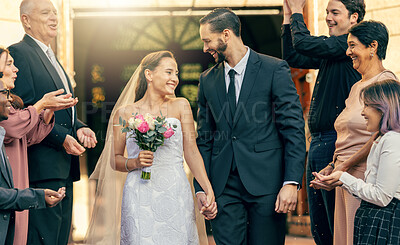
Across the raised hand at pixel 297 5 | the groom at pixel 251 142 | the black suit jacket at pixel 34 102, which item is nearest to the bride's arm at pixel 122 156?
the black suit jacket at pixel 34 102

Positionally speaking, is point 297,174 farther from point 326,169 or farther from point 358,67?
point 358,67

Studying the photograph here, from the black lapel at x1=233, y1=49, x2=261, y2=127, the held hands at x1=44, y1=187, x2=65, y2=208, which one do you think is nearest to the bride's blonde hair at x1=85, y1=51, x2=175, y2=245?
the black lapel at x1=233, y1=49, x2=261, y2=127

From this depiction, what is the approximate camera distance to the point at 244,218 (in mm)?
3791

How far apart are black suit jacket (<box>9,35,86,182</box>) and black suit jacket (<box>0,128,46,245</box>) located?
84 cm

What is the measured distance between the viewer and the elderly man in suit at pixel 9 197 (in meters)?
3.11

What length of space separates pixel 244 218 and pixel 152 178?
85 centimetres

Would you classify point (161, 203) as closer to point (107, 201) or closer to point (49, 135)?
point (107, 201)

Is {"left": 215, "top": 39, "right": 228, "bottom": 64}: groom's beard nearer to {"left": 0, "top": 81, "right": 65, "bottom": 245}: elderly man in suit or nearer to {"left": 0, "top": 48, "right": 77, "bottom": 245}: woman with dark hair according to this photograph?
{"left": 0, "top": 48, "right": 77, "bottom": 245}: woman with dark hair

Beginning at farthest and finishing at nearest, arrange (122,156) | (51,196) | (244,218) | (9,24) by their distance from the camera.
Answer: (9,24), (122,156), (244,218), (51,196)

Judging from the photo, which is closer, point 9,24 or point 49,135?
point 49,135

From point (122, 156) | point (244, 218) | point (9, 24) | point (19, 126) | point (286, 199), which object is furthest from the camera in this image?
point (9, 24)

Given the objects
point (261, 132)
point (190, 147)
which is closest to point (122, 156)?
point (190, 147)

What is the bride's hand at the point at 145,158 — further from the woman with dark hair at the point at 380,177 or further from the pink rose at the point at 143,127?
the woman with dark hair at the point at 380,177

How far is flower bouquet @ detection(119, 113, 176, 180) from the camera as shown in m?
4.02
